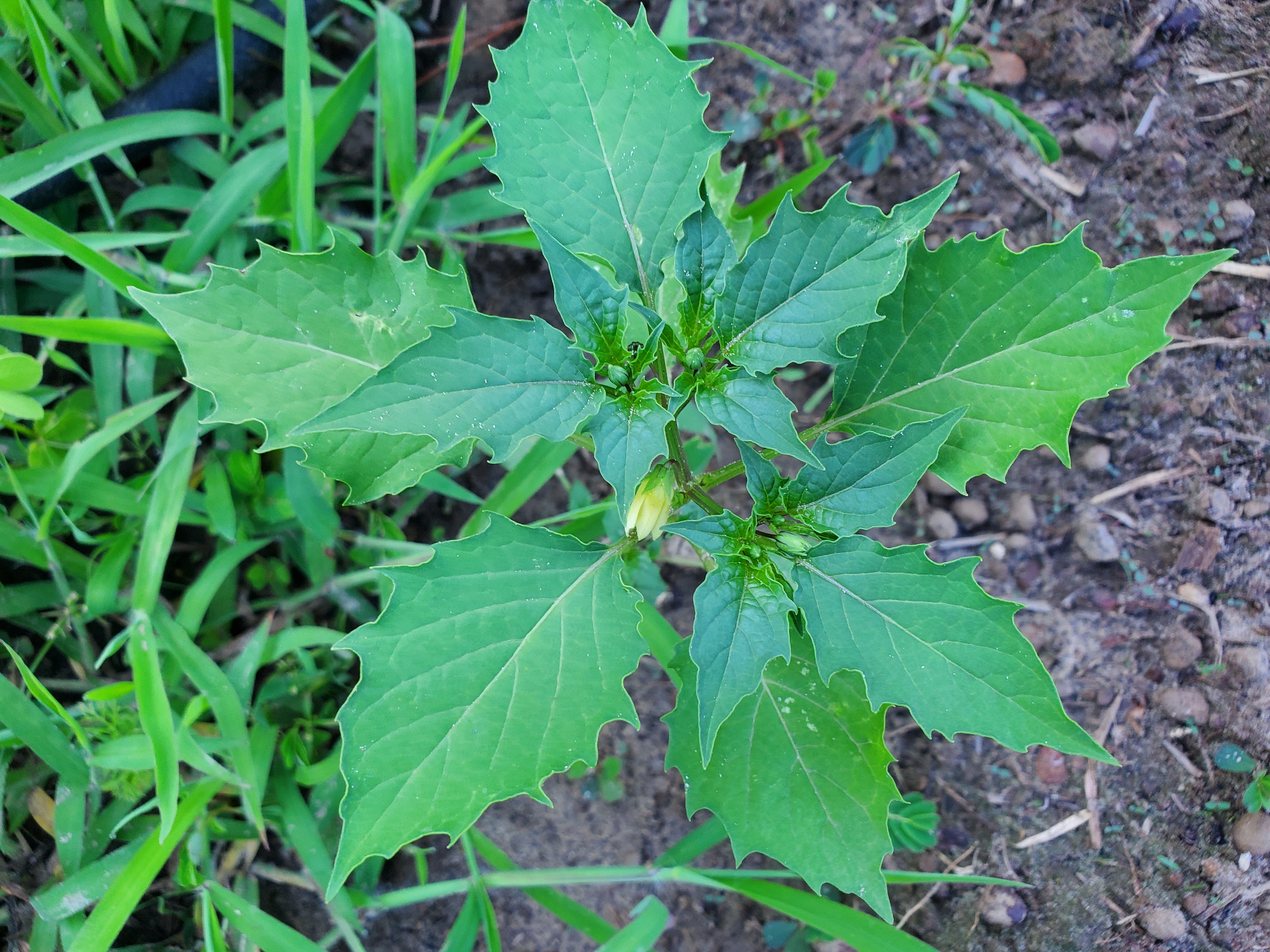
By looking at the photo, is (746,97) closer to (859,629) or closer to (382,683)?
(859,629)

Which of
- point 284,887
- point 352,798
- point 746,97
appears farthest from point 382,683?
point 746,97

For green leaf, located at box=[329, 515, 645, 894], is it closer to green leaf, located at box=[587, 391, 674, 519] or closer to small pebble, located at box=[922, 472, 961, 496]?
green leaf, located at box=[587, 391, 674, 519]

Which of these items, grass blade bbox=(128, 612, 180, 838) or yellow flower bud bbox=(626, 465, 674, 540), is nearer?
yellow flower bud bbox=(626, 465, 674, 540)

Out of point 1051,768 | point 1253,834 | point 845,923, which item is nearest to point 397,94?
point 845,923

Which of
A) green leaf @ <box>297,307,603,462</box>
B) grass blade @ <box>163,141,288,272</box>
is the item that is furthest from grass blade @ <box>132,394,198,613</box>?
green leaf @ <box>297,307,603,462</box>

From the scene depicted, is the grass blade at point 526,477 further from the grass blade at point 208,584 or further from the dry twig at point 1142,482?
the dry twig at point 1142,482

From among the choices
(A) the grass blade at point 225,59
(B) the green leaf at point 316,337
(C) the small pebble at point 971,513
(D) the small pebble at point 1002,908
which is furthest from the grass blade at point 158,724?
(C) the small pebble at point 971,513
